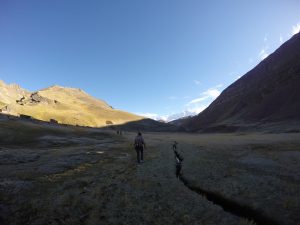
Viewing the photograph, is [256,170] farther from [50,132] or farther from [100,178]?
[50,132]

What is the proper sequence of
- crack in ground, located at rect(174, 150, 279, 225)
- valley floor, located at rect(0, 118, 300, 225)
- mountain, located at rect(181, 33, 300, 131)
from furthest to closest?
mountain, located at rect(181, 33, 300, 131), valley floor, located at rect(0, 118, 300, 225), crack in ground, located at rect(174, 150, 279, 225)

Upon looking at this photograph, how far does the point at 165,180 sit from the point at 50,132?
6421 cm

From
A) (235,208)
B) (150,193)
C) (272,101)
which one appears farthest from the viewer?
(272,101)

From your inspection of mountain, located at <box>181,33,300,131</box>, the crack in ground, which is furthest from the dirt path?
mountain, located at <box>181,33,300,131</box>

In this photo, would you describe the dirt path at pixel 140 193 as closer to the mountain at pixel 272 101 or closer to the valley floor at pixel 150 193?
the valley floor at pixel 150 193

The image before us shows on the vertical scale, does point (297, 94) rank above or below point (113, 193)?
above

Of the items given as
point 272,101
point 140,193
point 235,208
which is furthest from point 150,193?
point 272,101

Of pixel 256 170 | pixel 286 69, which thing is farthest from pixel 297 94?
pixel 256 170

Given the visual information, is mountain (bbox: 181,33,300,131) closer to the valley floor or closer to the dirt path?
the valley floor

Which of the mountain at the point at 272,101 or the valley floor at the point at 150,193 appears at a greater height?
the mountain at the point at 272,101

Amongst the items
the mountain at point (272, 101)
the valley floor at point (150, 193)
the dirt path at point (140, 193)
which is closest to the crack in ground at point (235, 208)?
the valley floor at point (150, 193)

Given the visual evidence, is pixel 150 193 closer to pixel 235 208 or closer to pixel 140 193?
pixel 140 193

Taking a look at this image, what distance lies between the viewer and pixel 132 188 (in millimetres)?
18750

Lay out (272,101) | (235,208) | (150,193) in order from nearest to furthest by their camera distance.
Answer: (235,208) < (150,193) < (272,101)
